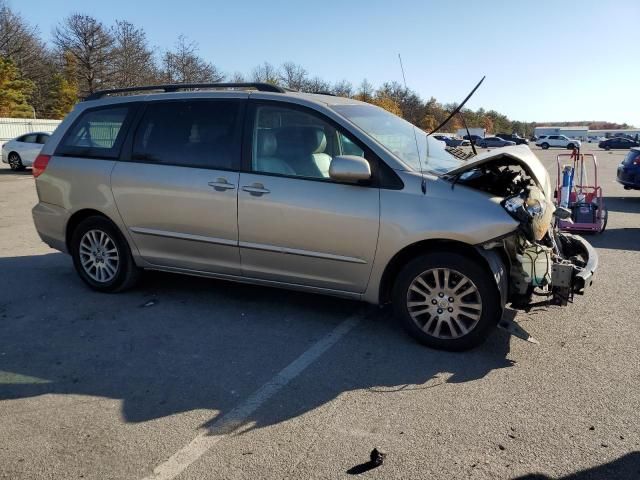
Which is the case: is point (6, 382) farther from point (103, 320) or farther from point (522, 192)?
point (522, 192)

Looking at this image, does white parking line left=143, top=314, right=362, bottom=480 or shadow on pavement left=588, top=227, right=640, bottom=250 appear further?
shadow on pavement left=588, top=227, right=640, bottom=250

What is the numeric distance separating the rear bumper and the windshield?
3.06 m

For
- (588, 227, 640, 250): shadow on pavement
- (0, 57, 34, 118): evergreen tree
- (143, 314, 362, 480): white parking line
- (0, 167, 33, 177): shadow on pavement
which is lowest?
(588, 227, 640, 250): shadow on pavement

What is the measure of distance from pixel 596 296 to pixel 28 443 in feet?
16.8

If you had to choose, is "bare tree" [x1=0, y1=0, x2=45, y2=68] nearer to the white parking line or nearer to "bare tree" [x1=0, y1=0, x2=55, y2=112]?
"bare tree" [x1=0, y1=0, x2=55, y2=112]

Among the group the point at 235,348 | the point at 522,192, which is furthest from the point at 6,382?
the point at 522,192

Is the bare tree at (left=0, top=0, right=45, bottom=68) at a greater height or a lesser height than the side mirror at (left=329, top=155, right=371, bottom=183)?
greater

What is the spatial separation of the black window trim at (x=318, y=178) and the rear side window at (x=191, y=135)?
9cm

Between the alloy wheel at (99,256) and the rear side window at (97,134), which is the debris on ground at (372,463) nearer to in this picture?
the alloy wheel at (99,256)

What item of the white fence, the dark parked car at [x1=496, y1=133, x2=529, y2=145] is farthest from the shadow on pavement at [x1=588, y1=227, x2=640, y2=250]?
the white fence

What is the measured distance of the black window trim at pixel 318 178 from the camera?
426cm

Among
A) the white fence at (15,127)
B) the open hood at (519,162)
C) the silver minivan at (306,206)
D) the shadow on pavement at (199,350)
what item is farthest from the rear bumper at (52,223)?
the white fence at (15,127)

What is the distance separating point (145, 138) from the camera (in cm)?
522

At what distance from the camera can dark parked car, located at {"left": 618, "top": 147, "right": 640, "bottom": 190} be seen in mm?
13461
